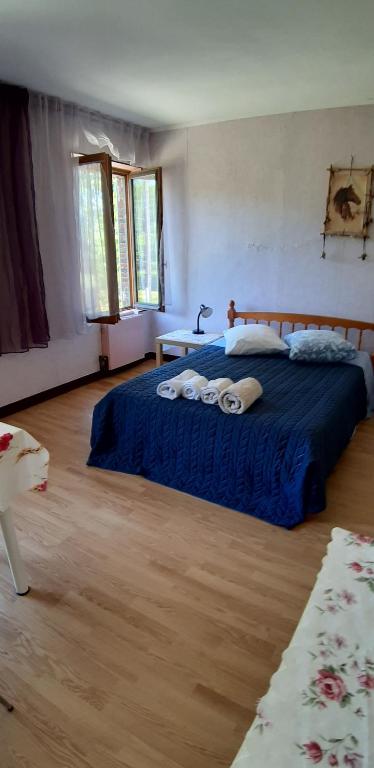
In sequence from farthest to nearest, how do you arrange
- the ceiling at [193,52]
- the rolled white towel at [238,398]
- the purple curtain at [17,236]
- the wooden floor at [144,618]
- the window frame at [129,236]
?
1. the window frame at [129,236]
2. the purple curtain at [17,236]
3. the rolled white towel at [238,398]
4. the ceiling at [193,52]
5. the wooden floor at [144,618]

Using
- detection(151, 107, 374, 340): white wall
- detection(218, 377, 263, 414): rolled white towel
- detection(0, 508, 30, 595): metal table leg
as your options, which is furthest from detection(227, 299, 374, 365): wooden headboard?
detection(0, 508, 30, 595): metal table leg

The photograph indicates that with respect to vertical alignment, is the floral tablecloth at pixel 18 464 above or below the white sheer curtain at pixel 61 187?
below

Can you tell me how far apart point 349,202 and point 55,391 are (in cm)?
305

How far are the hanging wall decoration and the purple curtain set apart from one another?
2.45 m

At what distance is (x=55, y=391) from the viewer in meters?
4.14

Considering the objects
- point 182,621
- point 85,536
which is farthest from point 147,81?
point 182,621

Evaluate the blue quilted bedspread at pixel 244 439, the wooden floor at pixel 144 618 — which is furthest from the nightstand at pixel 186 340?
the wooden floor at pixel 144 618

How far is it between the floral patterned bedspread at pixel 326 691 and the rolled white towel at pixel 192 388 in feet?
5.02

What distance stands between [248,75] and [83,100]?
1397mm

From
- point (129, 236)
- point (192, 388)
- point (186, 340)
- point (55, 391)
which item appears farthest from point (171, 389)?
point (129, 236)

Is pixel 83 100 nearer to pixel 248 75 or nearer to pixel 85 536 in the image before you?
pixel 248 75

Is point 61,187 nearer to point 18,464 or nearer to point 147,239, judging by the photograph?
point 147,239

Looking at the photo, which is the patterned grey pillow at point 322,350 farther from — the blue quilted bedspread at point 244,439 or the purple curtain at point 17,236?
the purple curtain at point 17,236

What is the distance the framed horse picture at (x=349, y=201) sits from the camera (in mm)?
3670
